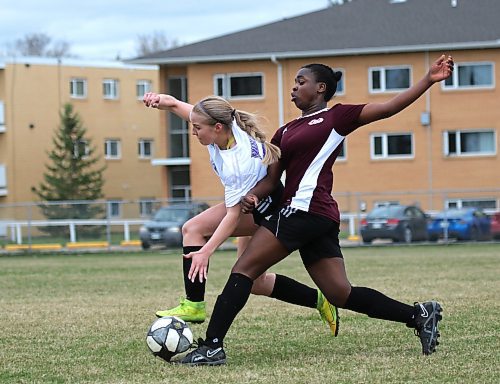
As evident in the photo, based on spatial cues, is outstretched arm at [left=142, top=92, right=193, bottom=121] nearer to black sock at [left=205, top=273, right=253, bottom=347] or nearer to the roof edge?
black sock at [left=205, top=273, right=253, bottom=347]

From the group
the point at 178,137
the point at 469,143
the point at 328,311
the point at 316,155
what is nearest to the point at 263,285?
the point at 328,311

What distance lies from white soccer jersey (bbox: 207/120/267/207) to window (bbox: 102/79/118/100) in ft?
165

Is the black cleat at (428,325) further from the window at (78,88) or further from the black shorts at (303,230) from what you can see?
the window at (78,88)

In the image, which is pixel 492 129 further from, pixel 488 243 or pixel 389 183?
pixel 488 243

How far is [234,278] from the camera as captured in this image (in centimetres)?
708

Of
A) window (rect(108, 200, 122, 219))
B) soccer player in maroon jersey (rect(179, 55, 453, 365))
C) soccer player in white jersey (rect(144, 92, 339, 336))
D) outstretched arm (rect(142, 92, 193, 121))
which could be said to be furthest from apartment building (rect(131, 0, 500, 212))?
soccer player in maroon jersey (rect(179, 55, 453, 365))

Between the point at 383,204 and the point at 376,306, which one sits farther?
the point at 383,204

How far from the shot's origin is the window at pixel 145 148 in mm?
58312

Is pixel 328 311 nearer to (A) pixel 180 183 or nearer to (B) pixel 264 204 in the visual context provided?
(B) pixel 264 204

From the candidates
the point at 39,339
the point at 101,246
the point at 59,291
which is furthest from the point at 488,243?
the point at 39,339

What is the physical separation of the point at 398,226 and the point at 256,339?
23.2 metres

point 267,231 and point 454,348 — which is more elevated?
point 267,231

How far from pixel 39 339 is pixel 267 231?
8.82ft

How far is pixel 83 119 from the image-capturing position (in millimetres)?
56125
